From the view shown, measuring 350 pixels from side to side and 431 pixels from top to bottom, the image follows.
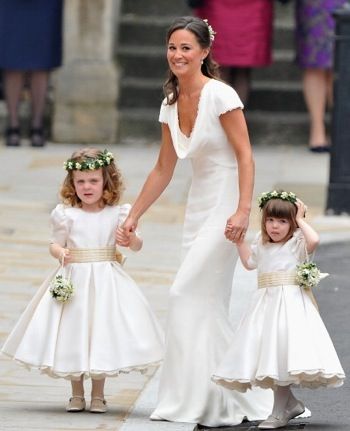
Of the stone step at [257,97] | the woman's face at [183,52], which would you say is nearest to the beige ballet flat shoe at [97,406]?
the woman's face at [183,52]

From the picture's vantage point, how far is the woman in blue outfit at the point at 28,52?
15.3 m

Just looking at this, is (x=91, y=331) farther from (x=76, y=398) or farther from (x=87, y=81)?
(x=87, y=81)

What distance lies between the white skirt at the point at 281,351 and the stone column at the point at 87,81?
872cm

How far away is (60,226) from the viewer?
24.2ft

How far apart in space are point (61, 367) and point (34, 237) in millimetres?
4433

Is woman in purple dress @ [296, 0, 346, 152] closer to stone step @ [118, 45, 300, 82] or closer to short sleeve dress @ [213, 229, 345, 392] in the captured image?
stone step @ [118, 45, 300, 82]

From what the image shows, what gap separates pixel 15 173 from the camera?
14000 mm

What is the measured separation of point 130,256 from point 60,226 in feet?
12.3

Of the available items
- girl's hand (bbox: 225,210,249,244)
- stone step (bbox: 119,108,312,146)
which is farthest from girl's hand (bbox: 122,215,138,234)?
stone step (bbox: 119,108,312,146)

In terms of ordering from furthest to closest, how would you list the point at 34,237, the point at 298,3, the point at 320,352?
the point at 298,3 → the point at 34,237 → the point at 320,352

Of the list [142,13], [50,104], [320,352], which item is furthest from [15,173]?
[320,352]

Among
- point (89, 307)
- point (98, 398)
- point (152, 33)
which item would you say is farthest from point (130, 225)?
point (152, 33)

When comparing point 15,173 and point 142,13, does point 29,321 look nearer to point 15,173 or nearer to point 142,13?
point 15,173

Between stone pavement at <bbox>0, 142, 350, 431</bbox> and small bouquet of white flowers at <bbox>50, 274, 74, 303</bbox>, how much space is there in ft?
1.61
